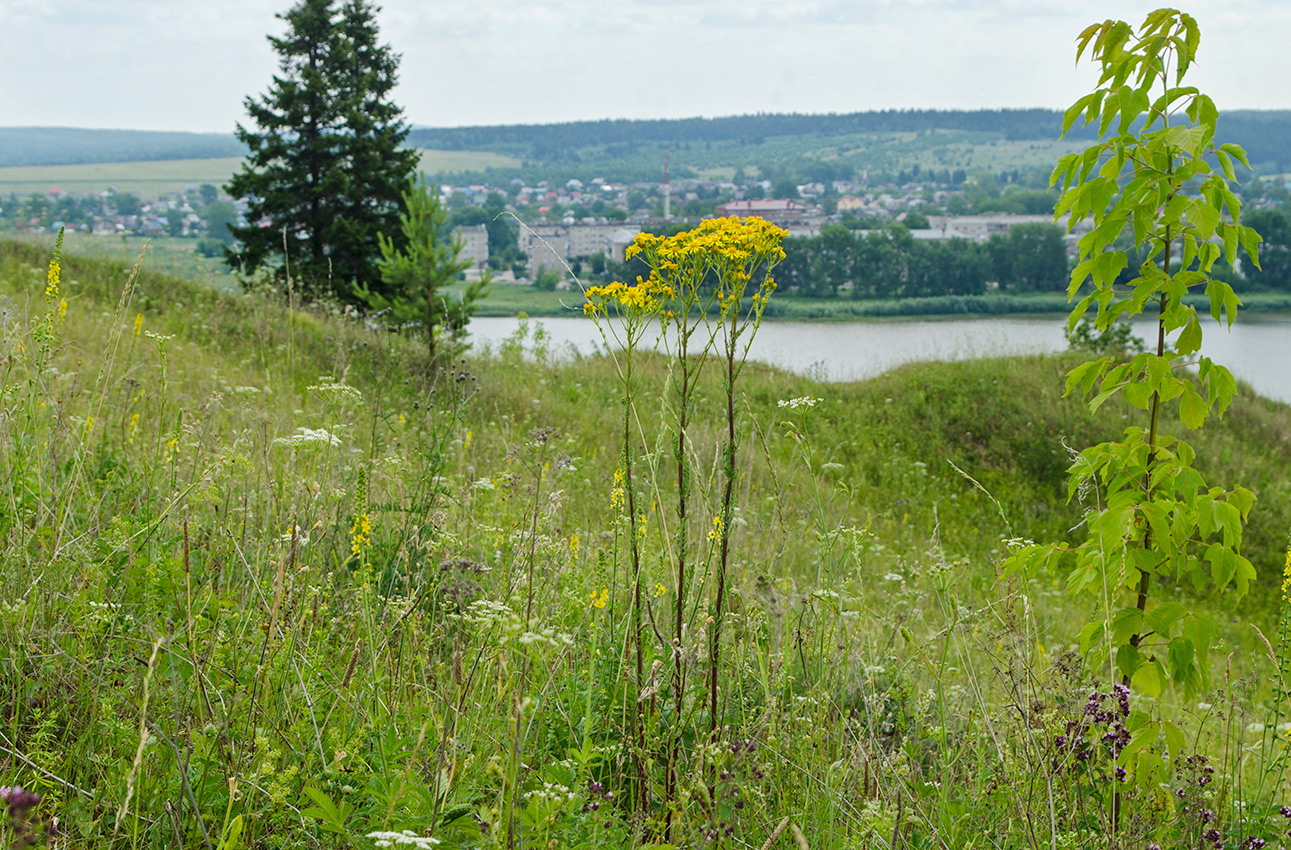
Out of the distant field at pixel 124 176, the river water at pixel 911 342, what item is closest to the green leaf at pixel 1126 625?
the river water at pixel 911 342

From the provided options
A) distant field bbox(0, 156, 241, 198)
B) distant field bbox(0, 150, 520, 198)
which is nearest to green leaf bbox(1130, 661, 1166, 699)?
distant field bbox(0, 150, 520, 198)

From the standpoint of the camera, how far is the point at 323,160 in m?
17.7

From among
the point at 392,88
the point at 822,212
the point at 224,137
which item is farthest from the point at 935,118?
the point at 392,88

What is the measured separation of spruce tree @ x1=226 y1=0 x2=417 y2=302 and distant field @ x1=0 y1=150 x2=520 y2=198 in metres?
81.1

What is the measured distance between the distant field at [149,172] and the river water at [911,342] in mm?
78685

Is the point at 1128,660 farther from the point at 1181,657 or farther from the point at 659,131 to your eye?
the point at 659,131

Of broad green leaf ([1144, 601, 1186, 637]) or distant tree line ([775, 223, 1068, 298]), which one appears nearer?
broad green leaf ([1144, 601, 1186, 637])

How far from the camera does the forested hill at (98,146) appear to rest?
408ft

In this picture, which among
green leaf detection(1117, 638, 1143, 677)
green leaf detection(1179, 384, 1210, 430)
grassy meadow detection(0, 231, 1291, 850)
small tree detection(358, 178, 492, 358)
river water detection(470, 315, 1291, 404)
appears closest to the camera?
grassy meadow detection(0, 231, 1291, 850)

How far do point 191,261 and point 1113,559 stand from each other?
14.4 m

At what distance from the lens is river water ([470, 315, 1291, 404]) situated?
52.2 feet

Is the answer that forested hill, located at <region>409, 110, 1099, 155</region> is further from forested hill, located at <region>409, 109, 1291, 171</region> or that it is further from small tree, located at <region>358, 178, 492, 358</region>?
small tree, located at <region>358, 178, 492, 358</region>

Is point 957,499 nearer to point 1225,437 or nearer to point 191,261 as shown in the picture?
point 1225,437

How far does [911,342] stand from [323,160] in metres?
15.9
